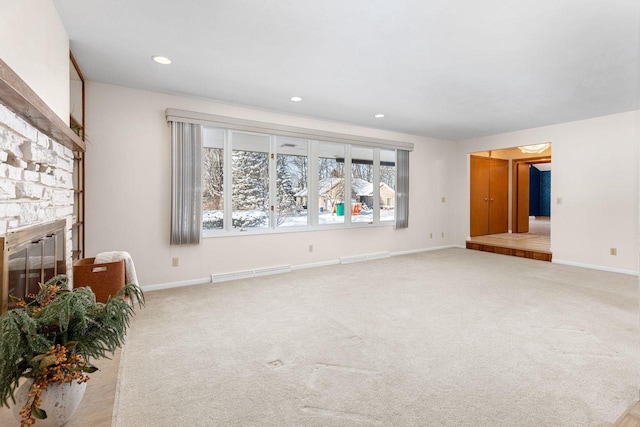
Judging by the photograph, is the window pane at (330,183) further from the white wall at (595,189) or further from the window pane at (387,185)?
the white wall at (595,189)

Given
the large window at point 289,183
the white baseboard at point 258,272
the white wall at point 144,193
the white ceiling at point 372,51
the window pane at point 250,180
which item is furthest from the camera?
the window pane at point 250,180

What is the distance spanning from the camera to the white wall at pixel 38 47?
1482 mm

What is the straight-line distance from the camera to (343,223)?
5.74m

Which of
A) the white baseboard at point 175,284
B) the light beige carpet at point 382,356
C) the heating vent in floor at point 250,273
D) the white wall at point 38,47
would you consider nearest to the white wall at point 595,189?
the light beige carpet at point 382,356

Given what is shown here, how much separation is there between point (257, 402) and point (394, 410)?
763 millimetres

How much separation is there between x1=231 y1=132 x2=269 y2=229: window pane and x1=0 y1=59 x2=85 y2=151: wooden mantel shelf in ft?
8.12

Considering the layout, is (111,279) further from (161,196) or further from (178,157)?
(178,157)

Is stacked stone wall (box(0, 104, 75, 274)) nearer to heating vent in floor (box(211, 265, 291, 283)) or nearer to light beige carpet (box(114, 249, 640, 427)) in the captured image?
light beige carpet (box(114, 249, 640, 427))

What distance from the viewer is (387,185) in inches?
251

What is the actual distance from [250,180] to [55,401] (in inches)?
149

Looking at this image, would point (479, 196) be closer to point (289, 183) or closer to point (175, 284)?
point (289, 183)

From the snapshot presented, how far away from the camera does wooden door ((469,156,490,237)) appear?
24.4 ft

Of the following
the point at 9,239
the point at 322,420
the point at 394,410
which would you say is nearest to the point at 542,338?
the point at 394,410

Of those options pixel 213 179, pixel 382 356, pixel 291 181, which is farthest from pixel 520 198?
pixel 382 356
